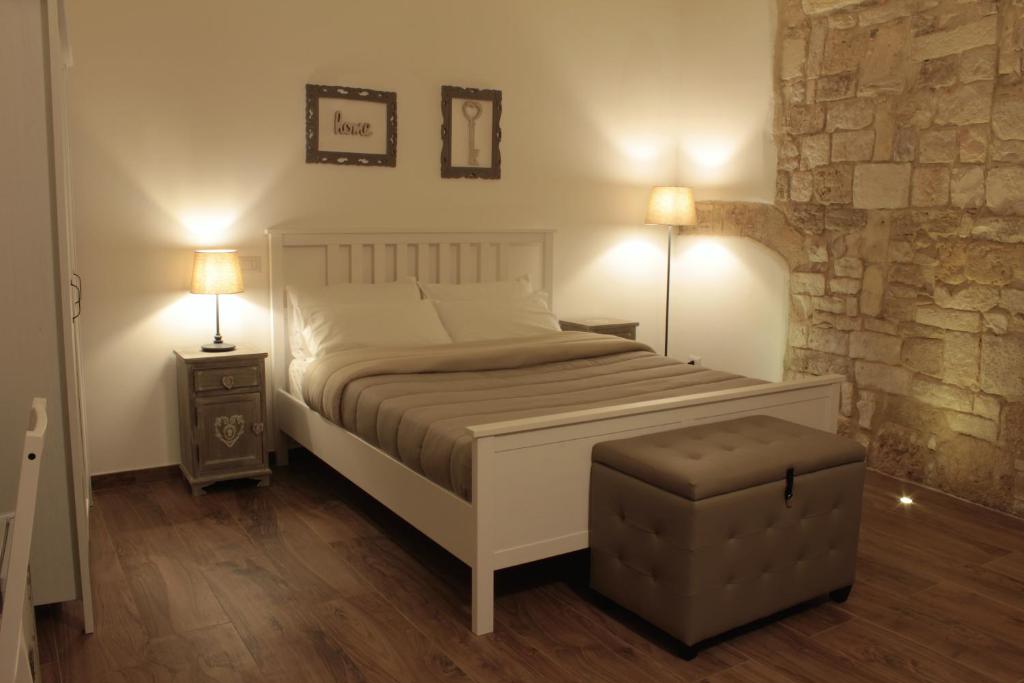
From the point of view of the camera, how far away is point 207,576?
3.09 meters

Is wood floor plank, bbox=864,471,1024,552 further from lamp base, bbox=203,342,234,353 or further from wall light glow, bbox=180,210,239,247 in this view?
wall light glow, bbox=180,210,239,247

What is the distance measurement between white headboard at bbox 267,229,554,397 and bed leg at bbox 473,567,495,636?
2106 mm

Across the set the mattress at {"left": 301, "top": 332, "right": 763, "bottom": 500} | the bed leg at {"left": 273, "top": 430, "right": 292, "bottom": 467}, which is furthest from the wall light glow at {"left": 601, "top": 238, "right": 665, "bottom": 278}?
the bed leg at {"left": 273, "top": 430, "right": 292, "bottom": 467}

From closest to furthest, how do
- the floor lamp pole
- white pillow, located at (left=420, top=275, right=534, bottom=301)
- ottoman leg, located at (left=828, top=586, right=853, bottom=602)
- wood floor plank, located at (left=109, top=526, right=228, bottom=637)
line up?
1. wood floor plank, located at (left=109, top=526, right=228, bottom=637)
2. ottoman leg, located at (left=828, top=586, right=853, bottom=602)
3. white pillow, located at (left=420, top=275, right=534, bottom=301)
4. the floor lamp pole

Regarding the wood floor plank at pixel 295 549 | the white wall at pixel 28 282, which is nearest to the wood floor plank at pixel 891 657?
the wood floor plank at pixel 295 549

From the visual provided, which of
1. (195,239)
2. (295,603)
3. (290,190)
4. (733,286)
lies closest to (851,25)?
(733,286)

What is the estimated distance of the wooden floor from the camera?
2492 mm

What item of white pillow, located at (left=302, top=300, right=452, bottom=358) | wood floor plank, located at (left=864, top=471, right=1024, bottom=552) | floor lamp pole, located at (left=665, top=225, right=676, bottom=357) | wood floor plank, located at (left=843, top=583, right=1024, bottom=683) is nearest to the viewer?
wood floor plank, located at (left=843, top=583, right=1024, bottom=683)

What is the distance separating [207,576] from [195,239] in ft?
5.75

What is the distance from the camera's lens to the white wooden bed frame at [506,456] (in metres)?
2.64

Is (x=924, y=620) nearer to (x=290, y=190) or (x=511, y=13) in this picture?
(x=290, y=190)

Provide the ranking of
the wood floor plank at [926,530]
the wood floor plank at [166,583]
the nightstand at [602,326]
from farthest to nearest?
1. the nightstand at [602,326]
2. the wood floor plank at [926,530]
3. the wood floor plank at [166,583]

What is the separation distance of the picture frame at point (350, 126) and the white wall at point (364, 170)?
6 cm

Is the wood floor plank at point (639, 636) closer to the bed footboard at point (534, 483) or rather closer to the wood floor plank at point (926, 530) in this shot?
the bed footboard at point (534, 483)
